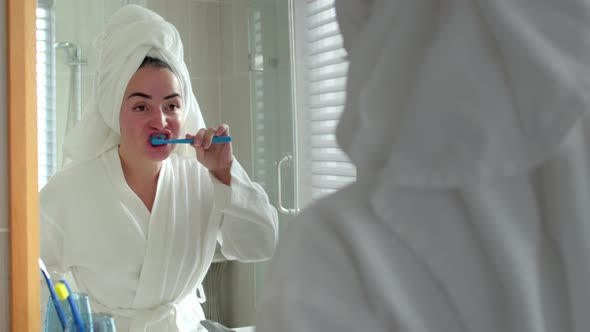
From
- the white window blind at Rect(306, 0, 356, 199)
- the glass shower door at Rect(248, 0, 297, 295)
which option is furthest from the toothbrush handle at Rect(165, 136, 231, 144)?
the white window blind at Rect(306, 0, 356, 199)

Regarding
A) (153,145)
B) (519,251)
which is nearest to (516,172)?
(519,251)

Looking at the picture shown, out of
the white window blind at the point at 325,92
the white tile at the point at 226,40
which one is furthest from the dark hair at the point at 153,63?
the white window blind at the point at 325,92

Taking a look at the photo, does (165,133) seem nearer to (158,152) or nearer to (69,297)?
(158,152)

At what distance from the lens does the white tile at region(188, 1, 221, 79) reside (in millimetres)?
960

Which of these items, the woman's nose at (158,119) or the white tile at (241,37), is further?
the white tile at (241,37)

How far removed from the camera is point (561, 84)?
245 mm

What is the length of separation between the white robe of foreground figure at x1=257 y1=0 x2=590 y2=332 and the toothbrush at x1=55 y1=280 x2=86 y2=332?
2.37 ft

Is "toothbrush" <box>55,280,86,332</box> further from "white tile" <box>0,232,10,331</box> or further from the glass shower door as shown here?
the glass shower door

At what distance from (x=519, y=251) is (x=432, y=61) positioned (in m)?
0.09

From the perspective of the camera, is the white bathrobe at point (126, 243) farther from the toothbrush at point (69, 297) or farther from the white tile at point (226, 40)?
the white tile at point (226, 40)

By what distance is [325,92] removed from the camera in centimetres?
114

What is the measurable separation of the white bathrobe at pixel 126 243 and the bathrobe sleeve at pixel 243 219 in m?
0.06

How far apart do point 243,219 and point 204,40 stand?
32 centimetres

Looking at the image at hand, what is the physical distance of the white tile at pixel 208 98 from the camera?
0.96 metres
